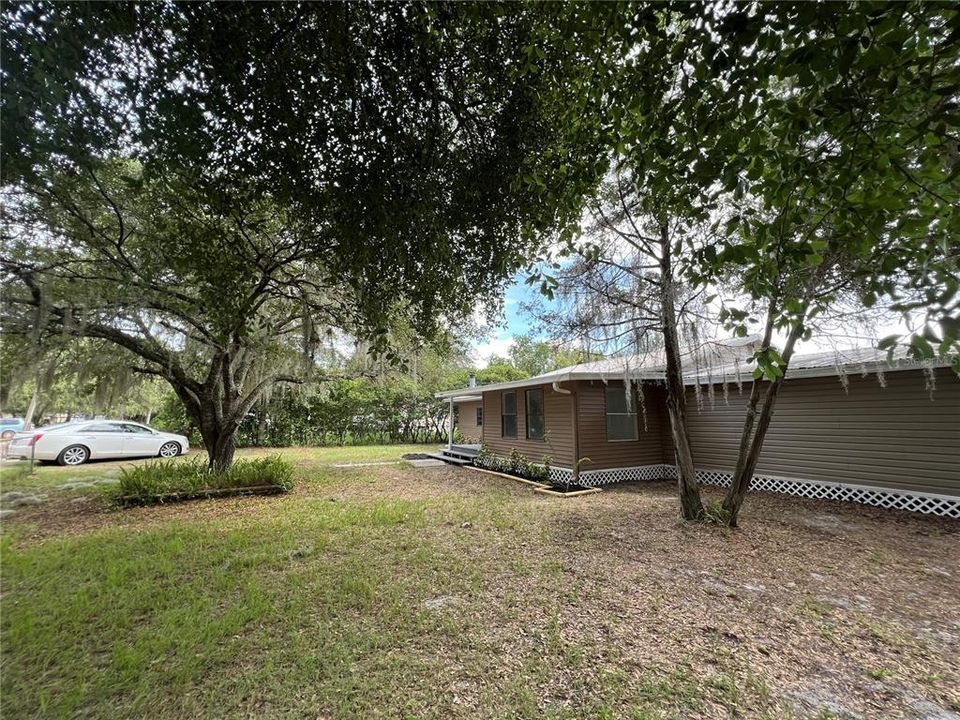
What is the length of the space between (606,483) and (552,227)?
24.0 ft

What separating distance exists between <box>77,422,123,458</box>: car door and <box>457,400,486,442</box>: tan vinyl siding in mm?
10313

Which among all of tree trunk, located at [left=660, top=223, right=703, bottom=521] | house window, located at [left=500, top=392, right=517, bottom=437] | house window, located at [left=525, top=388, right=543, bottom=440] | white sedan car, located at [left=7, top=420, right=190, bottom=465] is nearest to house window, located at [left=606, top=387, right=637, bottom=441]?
house window, located at [left=525, top=388, right=543, bottom=440]

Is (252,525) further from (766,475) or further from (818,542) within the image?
(766,475)

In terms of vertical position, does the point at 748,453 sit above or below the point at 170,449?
above

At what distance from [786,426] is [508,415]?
20.4 feet

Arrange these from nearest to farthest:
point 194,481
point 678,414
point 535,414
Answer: point 678,414
point 194,481
point 535,414

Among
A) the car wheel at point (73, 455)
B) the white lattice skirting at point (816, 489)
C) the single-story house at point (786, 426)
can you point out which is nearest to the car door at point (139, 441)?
the car wheel at point (73, 455)

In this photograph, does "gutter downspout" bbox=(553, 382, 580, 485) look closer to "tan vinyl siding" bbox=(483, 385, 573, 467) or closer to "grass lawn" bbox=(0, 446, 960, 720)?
"tan vinyl siding" bbox=(483, 385, 573, 467)

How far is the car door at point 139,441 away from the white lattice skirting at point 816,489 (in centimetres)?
1231

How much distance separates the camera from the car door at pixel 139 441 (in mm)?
12023

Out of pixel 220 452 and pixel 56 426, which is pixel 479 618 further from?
pixel 56 426

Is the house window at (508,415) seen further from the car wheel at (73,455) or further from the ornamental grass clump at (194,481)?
the car wheel at (73,455)

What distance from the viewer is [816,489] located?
7371 millimetres

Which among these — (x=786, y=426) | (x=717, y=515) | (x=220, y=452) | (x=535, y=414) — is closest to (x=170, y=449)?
(x=220, y=452)
